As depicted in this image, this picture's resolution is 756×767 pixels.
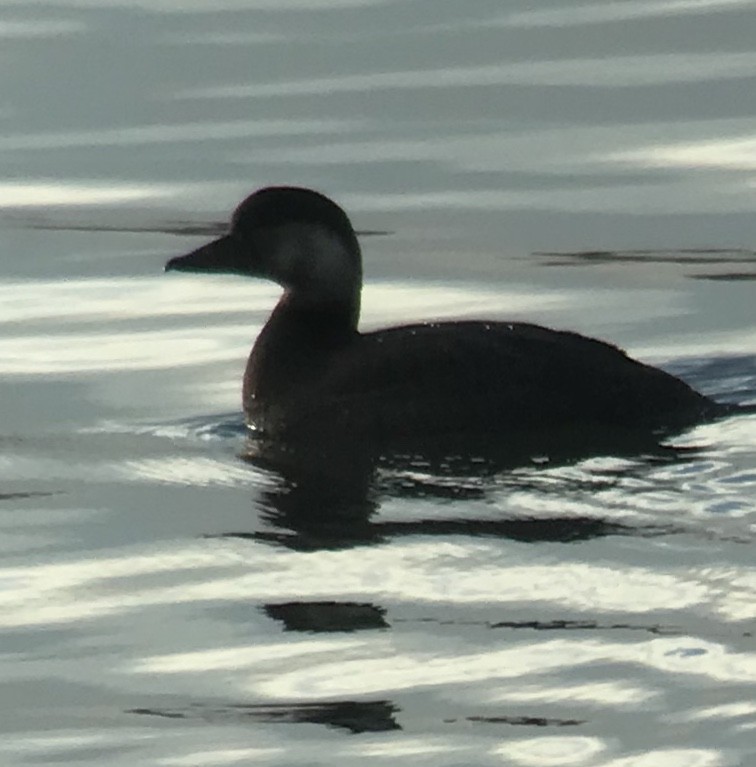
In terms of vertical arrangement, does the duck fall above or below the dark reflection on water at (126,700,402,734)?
above

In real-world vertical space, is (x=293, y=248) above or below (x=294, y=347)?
above

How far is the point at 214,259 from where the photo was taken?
35.5ft

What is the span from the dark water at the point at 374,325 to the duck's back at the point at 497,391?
0.27 meters

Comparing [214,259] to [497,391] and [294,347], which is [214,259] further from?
[497,391]

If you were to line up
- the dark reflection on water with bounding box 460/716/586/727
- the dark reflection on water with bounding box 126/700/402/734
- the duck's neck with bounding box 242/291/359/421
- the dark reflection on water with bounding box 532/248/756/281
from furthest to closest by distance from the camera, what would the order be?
the dark reflection on water with bounding box 532/248/756/281
the duck's neck with bounding box 242/291/359/421
the dark reflection on water with bounding box 126/700/402/734
the dark reflection on water with bounding box 460/716/586/727

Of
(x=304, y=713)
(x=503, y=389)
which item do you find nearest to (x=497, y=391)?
(x=503, y=389)

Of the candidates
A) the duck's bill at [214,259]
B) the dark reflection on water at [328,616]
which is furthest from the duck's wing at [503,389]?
the dark reflection on water at [328,616]

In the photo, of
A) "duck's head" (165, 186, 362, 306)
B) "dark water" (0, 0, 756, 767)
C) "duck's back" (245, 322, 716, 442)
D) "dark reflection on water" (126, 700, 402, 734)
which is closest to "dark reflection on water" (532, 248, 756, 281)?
"dark water" (0, 0, 756, 767)

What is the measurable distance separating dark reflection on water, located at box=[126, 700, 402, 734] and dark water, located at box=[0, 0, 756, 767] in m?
0.01

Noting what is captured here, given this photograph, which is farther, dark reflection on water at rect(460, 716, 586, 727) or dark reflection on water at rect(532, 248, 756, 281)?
dark reflection on water at rect(532, 248, 756, 281)

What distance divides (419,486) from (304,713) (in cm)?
245

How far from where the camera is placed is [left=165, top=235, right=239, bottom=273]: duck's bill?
10.8 m

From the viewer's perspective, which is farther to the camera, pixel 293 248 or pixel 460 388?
pixel 293 248

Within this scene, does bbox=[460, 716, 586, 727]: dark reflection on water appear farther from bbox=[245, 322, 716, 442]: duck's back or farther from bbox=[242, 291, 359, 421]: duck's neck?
bbox=[242, 291, 359, 421]: duck's neck
